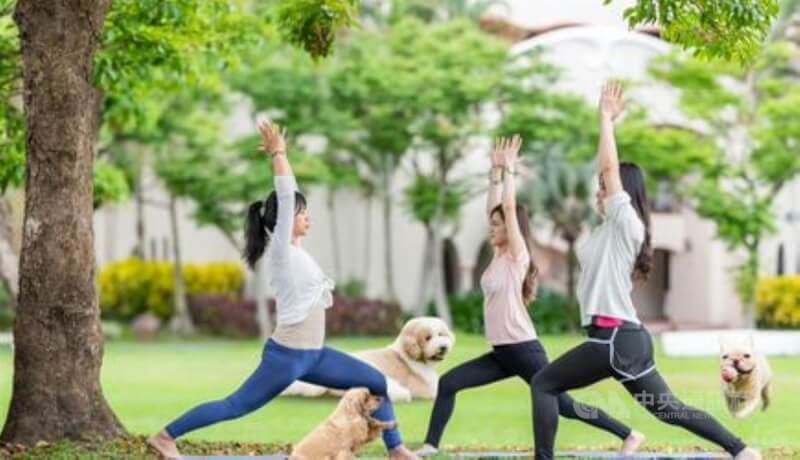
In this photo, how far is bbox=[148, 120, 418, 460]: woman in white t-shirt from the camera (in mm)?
8406

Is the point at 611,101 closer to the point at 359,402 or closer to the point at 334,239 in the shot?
the point at 359,402

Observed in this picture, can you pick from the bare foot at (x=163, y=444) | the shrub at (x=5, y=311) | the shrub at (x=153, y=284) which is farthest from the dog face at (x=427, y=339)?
the shrub at (x=5, y=311)

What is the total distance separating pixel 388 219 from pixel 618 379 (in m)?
24.8

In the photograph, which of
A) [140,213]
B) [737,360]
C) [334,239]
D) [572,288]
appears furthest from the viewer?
→ [140,213]

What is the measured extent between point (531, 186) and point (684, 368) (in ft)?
34.7

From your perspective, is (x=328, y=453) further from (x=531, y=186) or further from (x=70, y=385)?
(x=531, y=186)

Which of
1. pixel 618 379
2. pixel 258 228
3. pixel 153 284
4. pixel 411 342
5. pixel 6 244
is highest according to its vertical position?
pixel 258 228

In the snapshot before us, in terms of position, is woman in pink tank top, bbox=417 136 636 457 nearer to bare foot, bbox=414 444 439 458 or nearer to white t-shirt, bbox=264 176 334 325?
bare foot, bbox=414 444 439 458

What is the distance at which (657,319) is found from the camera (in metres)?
34.1

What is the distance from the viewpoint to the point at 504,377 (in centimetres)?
927

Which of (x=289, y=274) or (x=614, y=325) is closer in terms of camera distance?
(x=614, y=325)

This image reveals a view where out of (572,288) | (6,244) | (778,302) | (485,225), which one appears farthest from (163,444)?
(485,225)

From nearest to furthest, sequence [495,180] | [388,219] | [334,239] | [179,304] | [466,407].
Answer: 1. [495,180]
2. [466,407]
3. [179,304]
4. [388,219]
5. [334,239]

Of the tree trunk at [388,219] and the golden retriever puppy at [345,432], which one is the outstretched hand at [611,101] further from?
the tree trunk at [388,219]
